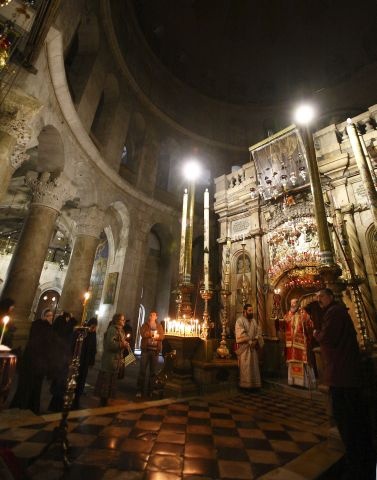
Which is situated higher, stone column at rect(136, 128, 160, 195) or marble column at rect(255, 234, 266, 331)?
stone column at rect(136, 128, 160, 195)

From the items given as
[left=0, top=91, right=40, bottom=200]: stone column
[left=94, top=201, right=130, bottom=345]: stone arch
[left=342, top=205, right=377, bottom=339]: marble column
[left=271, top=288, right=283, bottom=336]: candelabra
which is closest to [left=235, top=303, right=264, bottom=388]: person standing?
[left=271, top=288, right=283, bottom=336]: candelabra

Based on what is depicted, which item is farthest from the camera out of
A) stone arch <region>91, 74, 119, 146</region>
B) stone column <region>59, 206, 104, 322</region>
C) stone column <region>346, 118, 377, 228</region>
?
stone arch <region>91, 74, 119, 146</region>

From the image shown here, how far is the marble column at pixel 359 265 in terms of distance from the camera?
6395 mm

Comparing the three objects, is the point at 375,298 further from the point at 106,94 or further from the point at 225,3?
the point at 225,3

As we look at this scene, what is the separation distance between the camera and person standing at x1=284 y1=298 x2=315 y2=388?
6506 millimetres

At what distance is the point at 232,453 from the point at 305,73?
20070mm

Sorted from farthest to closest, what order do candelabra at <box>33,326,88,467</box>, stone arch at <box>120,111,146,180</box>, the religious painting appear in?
stone arch at <box>120,111,146,180</box>, the religious painting, candelabra at <box>33,326,88,467</box>

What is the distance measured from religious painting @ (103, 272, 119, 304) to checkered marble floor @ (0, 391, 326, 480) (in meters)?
7.26

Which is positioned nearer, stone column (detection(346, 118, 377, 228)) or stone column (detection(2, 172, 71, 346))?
stone column (detection(346, 118, 377, 228))

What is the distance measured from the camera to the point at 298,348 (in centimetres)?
689

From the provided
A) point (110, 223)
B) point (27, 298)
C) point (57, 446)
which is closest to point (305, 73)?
point (110, 223)

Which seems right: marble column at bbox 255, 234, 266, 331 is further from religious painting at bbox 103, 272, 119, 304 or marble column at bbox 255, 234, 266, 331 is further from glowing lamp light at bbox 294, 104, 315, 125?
religious painting at bbox 103, 272, 119, 304

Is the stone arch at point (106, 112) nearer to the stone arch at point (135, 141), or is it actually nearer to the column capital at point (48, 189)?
the stone arch at point (135, 141)

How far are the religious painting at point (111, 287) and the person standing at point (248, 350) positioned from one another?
632 cm
